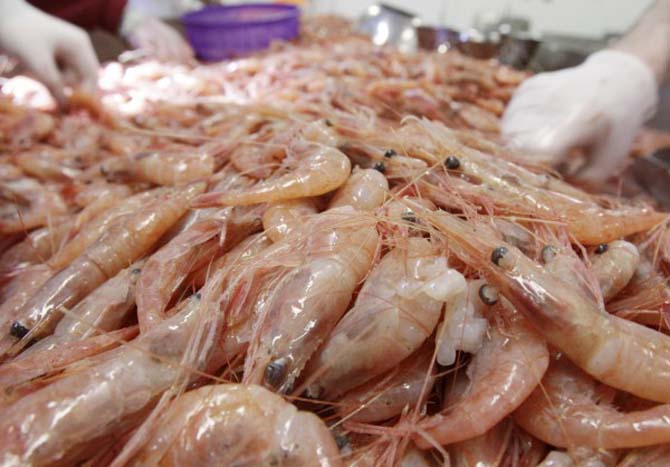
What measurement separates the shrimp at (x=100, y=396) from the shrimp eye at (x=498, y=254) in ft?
2.12

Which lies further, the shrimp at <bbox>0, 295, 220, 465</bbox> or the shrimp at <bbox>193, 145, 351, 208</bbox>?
the shrimp at <bbox>193, 145, 351, 208</bbox>

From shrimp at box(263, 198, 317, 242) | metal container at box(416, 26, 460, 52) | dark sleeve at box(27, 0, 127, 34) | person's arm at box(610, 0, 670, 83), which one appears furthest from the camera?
metal container at box(416, 26, 460, 52)

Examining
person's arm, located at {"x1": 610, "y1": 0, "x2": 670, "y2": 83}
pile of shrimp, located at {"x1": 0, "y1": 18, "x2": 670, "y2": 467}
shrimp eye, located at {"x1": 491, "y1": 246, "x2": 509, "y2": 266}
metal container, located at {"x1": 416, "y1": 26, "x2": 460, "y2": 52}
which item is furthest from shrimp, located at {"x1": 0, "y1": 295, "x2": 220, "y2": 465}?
metal container, located at {"x1": 416, "y1": 26, "x2": 460, "y2": 52}

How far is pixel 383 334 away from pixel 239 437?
36cm

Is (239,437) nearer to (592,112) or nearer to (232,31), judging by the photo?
(592,112)

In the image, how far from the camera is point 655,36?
9.37 feet

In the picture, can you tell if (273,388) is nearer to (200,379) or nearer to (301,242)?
(200,379)

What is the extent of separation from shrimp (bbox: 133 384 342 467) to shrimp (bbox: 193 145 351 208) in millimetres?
639

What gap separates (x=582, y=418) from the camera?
1072mm

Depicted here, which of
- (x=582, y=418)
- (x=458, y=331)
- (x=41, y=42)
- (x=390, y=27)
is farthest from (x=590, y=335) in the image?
(x=390, y=27)

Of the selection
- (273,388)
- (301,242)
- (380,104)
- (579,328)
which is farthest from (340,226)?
(380,104)

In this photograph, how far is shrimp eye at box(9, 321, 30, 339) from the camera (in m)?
1.38

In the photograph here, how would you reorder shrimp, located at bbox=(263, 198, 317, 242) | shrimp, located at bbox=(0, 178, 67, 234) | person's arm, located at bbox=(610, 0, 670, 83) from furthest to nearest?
person's arm, located at bbox=(610, 0, 670, 83), shrimp, located at bbox=(0, 178, 67, 234), shrimp, located at bbox=(263, 198, 317, 242)

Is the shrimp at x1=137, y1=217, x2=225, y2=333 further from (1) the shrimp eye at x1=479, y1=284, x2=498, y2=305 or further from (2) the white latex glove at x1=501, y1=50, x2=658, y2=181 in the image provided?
(2) the white latex glove at x1=501, y1=50, x2=658, y2=181
